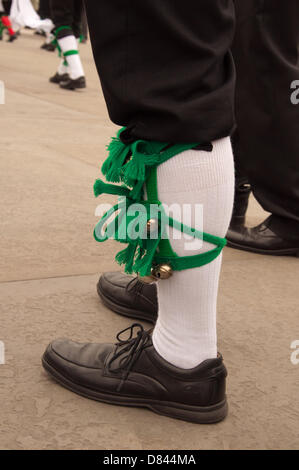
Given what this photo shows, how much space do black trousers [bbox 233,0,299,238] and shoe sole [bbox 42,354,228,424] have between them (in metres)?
0.94

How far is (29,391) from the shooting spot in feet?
3.84

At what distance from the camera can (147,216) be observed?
1065 mm

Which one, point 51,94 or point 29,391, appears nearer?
point 29,391

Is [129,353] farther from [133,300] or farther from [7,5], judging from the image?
[7,5]

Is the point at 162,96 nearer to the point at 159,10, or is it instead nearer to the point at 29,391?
the point at 159,10

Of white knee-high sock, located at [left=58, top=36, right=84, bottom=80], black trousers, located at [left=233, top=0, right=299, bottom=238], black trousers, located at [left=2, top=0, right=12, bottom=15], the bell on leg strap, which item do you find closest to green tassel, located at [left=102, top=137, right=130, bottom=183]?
the bell on leg strap

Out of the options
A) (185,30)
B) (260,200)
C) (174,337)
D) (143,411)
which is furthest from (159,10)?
(260,200)

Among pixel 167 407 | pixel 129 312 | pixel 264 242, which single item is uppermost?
pixel 167 407

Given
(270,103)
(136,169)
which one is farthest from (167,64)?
(270,103)

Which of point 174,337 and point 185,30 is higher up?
point 185,30

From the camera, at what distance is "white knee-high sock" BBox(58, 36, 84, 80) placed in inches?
206

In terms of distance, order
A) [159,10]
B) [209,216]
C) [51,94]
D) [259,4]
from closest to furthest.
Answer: [159,10] < [209,216] < [259,4] < [51,94]

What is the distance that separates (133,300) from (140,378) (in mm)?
361
